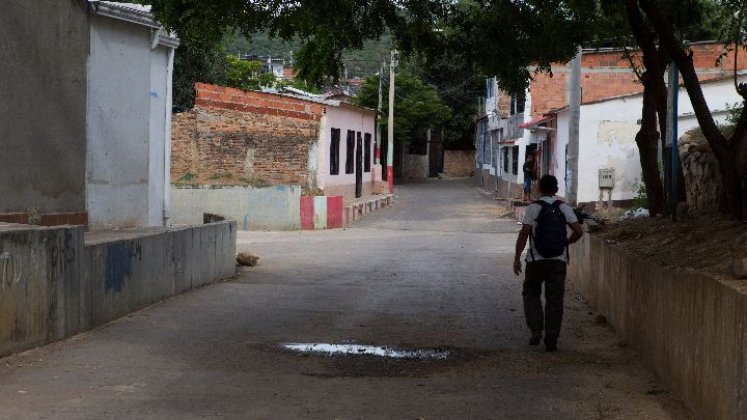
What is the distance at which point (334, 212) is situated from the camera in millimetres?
31031

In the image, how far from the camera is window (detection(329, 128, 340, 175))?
37219 mm

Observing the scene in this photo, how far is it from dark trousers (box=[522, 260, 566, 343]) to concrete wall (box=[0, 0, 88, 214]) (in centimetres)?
634

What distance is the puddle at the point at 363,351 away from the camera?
356 inches

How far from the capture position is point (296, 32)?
13.0 metres

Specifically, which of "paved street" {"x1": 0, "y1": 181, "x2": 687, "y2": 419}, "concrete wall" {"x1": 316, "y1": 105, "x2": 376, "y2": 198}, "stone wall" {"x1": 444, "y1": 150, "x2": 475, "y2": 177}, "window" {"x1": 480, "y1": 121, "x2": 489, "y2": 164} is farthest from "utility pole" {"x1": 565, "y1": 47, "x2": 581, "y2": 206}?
"stone wall" {"x1": 444, "y1": 150, "x2": 475, "y2": 177}

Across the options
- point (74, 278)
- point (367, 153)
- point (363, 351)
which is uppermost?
point (367, 153)

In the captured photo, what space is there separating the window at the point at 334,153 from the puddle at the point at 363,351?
27.5 metres

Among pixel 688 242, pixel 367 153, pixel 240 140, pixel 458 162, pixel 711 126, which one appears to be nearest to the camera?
pixel 688 242

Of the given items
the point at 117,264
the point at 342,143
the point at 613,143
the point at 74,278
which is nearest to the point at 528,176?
the point at 342,143

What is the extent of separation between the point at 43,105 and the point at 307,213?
1795cm

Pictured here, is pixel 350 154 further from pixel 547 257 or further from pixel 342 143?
pixel 547 257

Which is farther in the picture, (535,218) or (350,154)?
(350,154)

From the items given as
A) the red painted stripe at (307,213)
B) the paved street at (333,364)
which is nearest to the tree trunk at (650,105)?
the paved street at (333,364)

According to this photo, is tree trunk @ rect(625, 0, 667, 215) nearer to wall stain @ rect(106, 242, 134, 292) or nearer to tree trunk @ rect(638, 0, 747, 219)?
tree trunk @ rect(638, 0, 747, 219)
